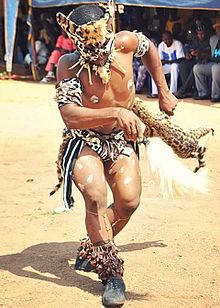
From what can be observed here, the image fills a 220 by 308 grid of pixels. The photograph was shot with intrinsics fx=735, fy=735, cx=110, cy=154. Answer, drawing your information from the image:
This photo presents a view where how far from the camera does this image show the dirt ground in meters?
4.38

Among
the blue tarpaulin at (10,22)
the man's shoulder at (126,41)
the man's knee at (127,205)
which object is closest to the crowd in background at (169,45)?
the blue tarpaulin at (10,22)

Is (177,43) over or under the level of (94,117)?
under

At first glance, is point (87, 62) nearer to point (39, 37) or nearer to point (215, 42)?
point (215, 42)

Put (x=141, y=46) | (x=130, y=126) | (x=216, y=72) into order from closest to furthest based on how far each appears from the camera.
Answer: (x=130, y=126) → (x=141, y=46) → (x=216, y=72)

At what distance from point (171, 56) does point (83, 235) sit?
8821mm

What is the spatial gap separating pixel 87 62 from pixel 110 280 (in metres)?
1.31

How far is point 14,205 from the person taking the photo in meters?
6.54

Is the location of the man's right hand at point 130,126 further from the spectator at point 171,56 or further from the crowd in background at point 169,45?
the spectator at point 171,56

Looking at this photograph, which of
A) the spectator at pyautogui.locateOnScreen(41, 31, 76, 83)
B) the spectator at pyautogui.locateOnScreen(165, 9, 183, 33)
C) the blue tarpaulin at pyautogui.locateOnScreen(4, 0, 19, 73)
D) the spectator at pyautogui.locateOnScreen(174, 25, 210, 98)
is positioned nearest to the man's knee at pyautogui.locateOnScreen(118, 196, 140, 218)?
the spectator at pyautogui.locateOnScreen(174, 25, 210, 98)

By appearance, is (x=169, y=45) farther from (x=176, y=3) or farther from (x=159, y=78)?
(x=159, y=78)

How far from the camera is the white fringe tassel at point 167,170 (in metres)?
4.93

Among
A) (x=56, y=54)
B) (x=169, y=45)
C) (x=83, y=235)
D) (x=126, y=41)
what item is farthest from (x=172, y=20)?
(x=126, y=41)

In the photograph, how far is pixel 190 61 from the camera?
13758 mm

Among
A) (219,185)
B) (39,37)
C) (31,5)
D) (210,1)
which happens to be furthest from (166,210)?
(39,37)
